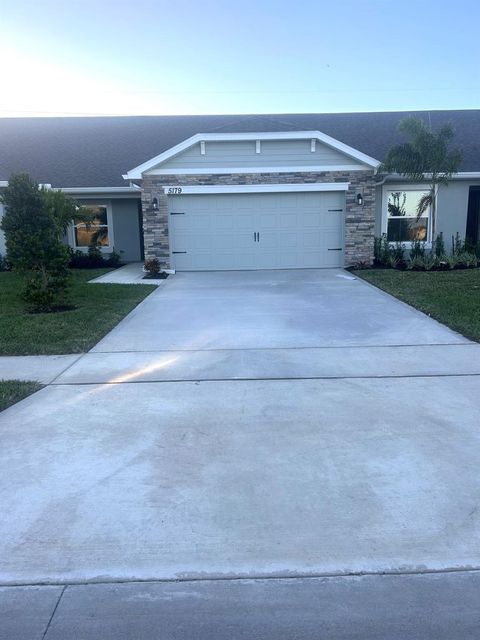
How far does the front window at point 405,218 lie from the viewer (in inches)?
703

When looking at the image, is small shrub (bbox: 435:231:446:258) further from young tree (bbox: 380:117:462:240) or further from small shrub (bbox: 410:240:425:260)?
young tree (bbox: 380:117:462:240)

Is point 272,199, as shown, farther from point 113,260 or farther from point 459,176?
point 113,260

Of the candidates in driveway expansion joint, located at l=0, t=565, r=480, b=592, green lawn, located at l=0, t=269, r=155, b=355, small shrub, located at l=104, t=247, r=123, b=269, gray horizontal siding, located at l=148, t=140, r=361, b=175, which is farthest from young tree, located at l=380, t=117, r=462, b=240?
driveway expansion joint, located at l=0, t=565, r=480, b=592

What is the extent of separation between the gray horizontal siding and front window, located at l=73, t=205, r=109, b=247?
14.1ft

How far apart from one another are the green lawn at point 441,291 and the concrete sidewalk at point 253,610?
5814mm

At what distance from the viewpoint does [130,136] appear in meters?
22.2

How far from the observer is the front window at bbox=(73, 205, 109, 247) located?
64.6 ft

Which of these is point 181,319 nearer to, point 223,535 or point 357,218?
point 223,535

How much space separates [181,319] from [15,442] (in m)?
5.42

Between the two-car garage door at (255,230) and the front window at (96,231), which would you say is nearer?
the two-car garage door at (255,230)

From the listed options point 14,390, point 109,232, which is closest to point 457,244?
point 109,232

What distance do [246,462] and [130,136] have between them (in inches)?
800

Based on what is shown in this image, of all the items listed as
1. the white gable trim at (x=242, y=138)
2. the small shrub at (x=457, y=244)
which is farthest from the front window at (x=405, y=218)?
the white gable trim at (x=242, y=138)

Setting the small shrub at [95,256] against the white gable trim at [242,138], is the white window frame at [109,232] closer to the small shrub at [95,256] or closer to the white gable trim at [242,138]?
the small shrub at [95,256]
